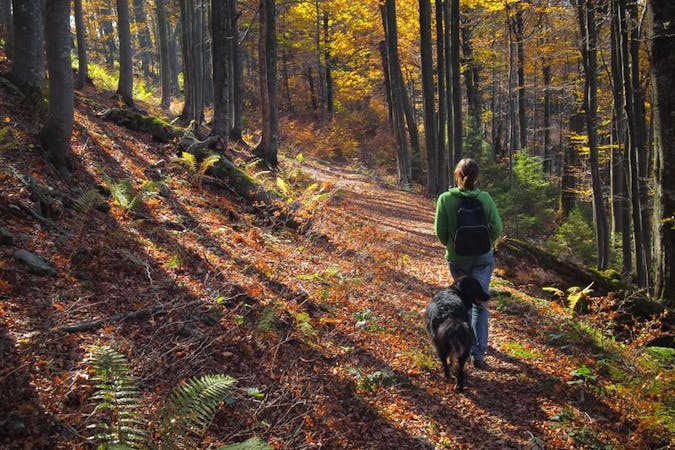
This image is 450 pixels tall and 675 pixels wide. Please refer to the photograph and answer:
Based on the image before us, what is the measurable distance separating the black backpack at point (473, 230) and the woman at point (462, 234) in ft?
0.04

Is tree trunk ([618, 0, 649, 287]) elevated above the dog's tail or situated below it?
above

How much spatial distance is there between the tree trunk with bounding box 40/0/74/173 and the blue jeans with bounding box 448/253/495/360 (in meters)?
5.88

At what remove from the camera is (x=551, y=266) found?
28.6 ft

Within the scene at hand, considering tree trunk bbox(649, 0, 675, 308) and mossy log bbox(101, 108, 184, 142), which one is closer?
tree trunk bbox(649, 0, 675, 308)

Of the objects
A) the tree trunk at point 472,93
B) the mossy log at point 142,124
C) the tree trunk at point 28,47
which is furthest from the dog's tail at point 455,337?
the tree trunk at point 472,93

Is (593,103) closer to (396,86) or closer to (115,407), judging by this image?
(396,86)

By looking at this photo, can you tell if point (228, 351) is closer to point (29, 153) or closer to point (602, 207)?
point (29, 153)

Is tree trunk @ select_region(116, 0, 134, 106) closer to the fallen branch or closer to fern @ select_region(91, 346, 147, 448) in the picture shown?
the fallen branch

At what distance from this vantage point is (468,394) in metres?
4.98

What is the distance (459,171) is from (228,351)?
3.10 meters

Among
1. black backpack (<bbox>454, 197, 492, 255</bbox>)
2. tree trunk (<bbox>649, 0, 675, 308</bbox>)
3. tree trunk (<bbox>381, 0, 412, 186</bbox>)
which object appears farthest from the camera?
tree trunk (<bbox>381, 0, 412, 186</bbox>)

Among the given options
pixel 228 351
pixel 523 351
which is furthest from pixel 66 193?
pixel 523 351

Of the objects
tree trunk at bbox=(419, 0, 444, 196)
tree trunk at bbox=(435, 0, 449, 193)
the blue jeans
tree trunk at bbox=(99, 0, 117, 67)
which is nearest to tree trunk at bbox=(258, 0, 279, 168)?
tree trunk at bbox=(419, 0, 444, 196)

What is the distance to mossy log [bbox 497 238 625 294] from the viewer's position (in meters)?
8.11
